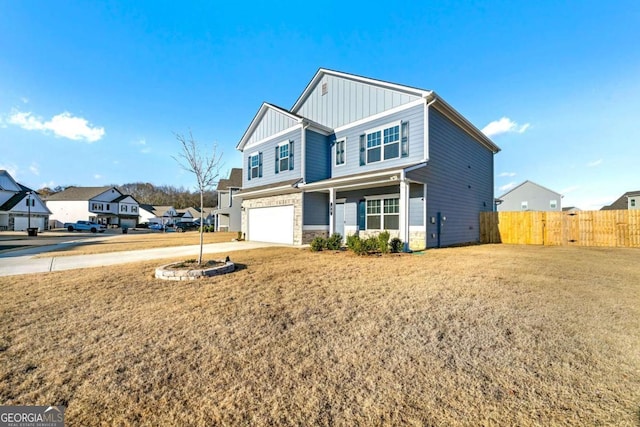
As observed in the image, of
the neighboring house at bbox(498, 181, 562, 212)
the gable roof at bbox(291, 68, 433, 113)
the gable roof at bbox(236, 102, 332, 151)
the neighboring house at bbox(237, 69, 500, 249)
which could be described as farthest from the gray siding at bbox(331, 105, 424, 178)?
the neighboring house at bbox(498, 181, 562, 212)

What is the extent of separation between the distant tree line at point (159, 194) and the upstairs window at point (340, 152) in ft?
203

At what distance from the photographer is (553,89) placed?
12016mm

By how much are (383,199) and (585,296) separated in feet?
27.2

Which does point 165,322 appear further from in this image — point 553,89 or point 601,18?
point 553,89

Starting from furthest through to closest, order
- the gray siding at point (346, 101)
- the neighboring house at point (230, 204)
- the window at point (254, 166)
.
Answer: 1. the neighboring house at point (230, 204)
2. the window at point (254, 166)
3. the gray siding at point (346, 101)

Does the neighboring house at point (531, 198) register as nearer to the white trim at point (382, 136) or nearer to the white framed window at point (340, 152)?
the white trim at point (382, 136)

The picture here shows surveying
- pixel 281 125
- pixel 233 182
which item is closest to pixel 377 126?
pixel 281 125

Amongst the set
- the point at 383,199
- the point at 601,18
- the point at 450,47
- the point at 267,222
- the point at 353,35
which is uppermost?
the point at 353,35

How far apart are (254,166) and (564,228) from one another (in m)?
18.8

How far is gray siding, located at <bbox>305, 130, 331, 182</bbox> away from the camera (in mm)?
14469

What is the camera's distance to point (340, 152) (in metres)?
14.6

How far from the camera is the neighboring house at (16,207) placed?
114 feet

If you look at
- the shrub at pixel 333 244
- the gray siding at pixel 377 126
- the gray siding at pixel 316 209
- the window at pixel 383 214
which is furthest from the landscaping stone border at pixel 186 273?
the gray siding at pixel 377 126

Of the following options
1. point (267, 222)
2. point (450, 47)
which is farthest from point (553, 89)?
point (267, 222)
